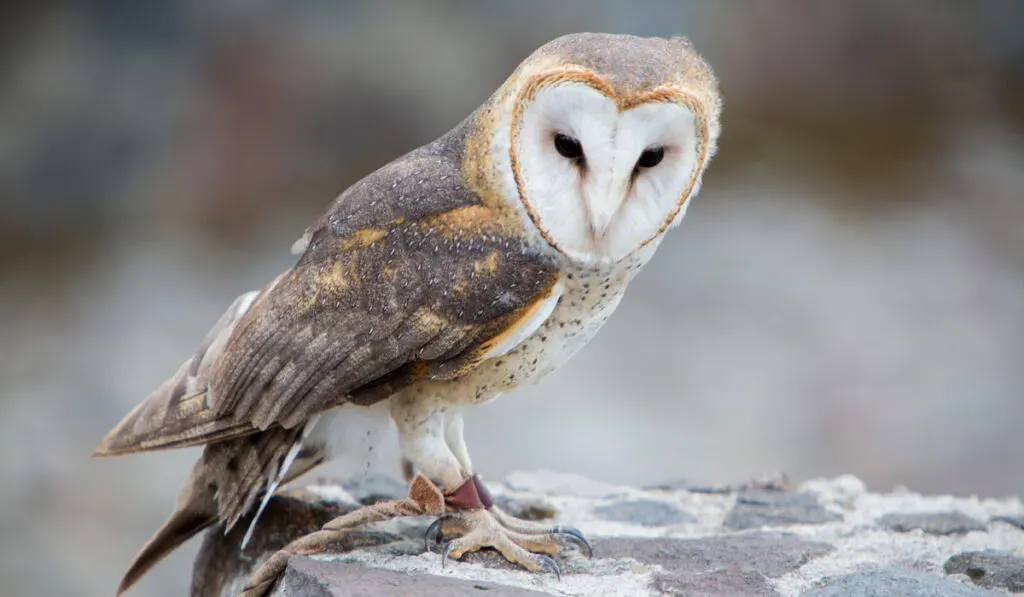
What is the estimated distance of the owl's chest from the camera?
1.89 meters

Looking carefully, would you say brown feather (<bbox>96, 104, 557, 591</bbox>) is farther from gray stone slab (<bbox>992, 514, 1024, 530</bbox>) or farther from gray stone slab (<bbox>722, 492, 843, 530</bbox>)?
gray stone slab (<bbox>992, 514, 1024, 530</bbox>)

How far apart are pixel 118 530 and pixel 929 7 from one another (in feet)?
12.7

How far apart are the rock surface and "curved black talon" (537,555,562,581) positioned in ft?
0.06

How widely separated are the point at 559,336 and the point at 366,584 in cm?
51

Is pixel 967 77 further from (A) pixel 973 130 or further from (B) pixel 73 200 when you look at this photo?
(B) pixel 73 200

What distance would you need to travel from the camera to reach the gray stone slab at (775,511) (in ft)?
7.82

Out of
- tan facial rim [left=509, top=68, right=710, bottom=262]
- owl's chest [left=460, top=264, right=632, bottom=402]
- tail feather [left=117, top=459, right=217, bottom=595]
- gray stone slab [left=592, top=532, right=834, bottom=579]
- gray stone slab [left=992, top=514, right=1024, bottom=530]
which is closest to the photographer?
tan facial rim [left=509, top=68, right=710, bottom=262]

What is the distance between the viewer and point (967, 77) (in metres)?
4.96

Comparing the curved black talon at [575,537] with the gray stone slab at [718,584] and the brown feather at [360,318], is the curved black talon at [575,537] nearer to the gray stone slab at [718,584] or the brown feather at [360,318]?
the gray stone slab at [718,584]

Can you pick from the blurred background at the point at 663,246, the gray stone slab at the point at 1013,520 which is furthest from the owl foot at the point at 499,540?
the blurred background at the point at 663,246

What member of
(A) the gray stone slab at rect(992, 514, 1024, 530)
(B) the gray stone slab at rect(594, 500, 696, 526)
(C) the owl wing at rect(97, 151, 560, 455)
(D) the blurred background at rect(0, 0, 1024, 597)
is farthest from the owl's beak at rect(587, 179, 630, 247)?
(D) the blurred background at rect(0, 0, 1024, 597)

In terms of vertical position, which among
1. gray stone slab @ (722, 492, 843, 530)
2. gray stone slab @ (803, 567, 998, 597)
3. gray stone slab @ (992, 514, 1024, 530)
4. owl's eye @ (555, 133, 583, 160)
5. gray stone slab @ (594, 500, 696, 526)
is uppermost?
owl's eye @ (555, 133, 583, 160)

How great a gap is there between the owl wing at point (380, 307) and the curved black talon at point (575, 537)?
40cm

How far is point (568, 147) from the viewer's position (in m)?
1.73
